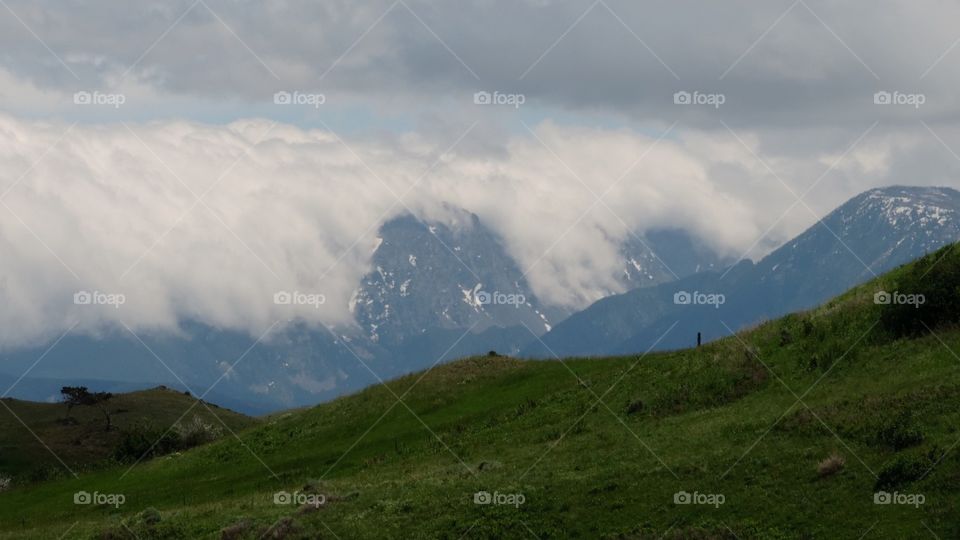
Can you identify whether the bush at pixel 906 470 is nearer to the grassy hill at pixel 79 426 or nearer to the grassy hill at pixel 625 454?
the grassy hill at pixel 625 454

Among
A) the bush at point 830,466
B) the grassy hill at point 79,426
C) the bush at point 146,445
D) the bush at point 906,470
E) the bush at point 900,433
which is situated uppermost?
the grassy hill at point 79,426

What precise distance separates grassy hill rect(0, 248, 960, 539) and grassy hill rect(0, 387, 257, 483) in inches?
Answer: 464

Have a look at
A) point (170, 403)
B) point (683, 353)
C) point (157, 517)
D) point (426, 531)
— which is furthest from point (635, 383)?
point (170, 403)

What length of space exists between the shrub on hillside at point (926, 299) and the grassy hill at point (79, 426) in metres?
52.0

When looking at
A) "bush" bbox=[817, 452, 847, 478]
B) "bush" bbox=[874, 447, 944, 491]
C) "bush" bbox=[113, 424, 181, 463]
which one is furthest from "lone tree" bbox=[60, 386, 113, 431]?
"bush" bbox=[874, 447, 944, 491]

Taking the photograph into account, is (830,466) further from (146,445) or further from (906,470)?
(146,445)

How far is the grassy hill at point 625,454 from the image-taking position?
41719mm

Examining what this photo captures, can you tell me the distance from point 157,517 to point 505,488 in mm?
16644

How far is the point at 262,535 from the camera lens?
153 ft

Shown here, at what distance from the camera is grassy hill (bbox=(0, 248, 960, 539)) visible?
41.7 m

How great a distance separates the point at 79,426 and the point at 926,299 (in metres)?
72.0

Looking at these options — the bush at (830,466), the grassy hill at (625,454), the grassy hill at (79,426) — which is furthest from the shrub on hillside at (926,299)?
the grassy hill at (79,426)

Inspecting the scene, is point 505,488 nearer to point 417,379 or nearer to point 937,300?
point 937,300

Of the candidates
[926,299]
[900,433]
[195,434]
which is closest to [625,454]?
[900,433]
